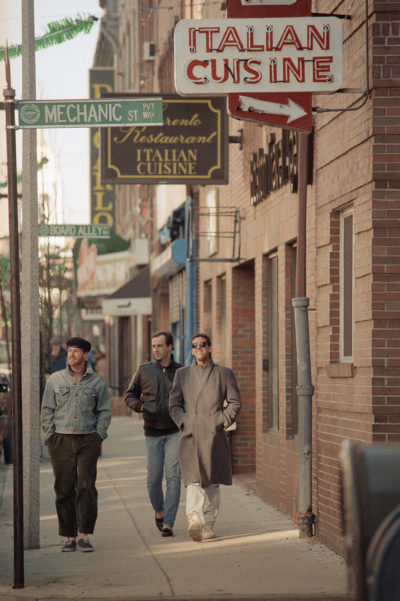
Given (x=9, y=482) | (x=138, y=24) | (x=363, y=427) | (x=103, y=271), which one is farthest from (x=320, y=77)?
(x=103, y=271)

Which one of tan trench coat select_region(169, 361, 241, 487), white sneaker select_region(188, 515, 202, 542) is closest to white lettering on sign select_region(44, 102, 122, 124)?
tan trench coat select_region(169, 361, 241, 487)

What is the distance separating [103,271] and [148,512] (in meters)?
26.0

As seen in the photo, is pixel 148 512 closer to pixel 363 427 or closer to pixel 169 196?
pixel 363 427

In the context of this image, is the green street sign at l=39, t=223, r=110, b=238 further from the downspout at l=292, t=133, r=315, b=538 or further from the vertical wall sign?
the vertical wall sign

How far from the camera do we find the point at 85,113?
9.14 metres

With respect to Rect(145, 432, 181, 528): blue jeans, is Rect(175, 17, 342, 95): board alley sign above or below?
above

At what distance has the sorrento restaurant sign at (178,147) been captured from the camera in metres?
14.9

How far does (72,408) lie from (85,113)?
8.45 ft

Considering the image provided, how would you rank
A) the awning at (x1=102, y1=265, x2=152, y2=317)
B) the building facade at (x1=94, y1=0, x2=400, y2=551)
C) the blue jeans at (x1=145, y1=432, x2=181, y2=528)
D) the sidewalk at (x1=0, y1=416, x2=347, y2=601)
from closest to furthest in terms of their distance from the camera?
the sidewalk at (x1=0, y1=416, x2=347, y2=601) < the building facade at (x1=94, y1=0, x2=400, y2=551) < the blue jeans at (x1=145, y1=432, x2=181, y2=528) < the awning at (x1=102, y1=265, x2=152, y2=317)

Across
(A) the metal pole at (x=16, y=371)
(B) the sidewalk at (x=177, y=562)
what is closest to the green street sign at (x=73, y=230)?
(B) the sidewalk at (x=177, y=562)

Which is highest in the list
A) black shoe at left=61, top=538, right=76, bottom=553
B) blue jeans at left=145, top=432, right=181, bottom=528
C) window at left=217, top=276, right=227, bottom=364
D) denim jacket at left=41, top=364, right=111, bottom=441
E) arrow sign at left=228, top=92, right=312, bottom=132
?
arrow sign at left=228, top=92, right=312, bottom=132

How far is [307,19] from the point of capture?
31.3 feet

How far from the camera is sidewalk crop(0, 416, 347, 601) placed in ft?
26.8

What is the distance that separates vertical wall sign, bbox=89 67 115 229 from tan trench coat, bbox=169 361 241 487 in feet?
94.1
